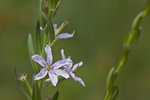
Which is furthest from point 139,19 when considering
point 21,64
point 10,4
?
point 10,4

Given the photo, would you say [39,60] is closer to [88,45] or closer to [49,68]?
[49,68]

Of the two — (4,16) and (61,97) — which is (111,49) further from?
(4,16)

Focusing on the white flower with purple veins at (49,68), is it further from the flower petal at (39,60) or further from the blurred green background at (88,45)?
the blurred green background at (88,45)

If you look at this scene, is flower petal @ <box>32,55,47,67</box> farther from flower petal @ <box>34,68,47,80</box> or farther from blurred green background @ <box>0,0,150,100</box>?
blurred green background @ <box>0,0,150,100</box>

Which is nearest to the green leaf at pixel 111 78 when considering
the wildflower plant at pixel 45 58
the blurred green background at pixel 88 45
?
the wildflower plant at pixel 45 58

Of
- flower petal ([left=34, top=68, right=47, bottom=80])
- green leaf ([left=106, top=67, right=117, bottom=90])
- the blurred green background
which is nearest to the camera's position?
green leaf ([left=106, top=67, right=117, bottom=90])

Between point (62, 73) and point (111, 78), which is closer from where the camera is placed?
point (111, 78)

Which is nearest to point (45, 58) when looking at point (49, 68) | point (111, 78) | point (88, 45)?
point (49, 68)

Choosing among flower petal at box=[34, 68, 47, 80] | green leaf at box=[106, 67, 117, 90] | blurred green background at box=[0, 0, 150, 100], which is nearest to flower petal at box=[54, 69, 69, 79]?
flower petal at box=[34, 68, 47, 80]
